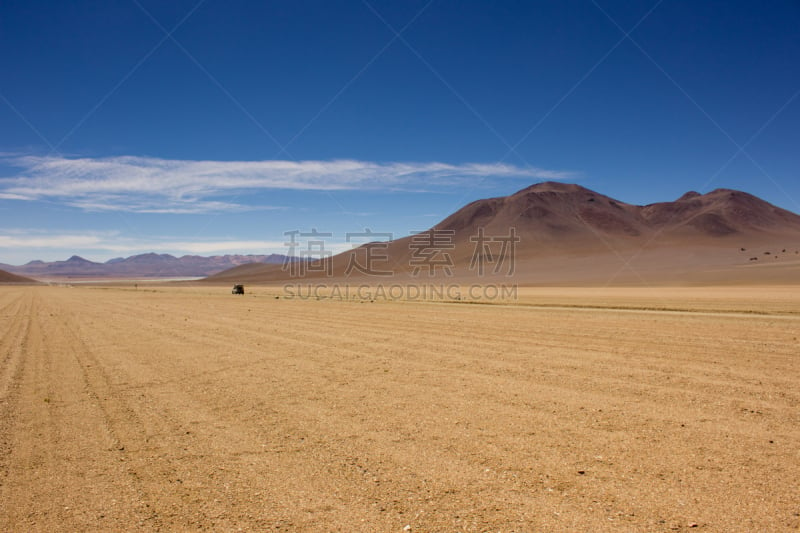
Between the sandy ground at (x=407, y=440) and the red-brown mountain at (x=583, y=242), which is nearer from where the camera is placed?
the sandy ground at (x=407, y=440)

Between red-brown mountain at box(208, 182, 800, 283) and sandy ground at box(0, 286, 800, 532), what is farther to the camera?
red-brown mountain at box(208, 182, 800, 283)

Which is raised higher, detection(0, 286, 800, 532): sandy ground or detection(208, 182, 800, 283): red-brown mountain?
detection(208, 182, 800, 283): red-brown mountain

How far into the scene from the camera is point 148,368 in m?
10.1

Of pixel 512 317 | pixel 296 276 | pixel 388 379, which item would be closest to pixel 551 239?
pixel 296 276

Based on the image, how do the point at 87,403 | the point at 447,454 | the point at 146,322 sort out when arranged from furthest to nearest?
the point at 146,322 → the point at 87,403 → the point at 447,454

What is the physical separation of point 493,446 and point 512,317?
51.5 ft

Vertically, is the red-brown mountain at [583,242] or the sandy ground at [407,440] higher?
the red-brown mountain at [583,242]

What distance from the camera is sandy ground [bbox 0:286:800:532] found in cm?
403

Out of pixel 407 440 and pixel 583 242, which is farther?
pixel 583 242

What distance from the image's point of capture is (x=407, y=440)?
5645 millimetres

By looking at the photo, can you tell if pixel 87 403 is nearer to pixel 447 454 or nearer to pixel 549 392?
pixel 447 454

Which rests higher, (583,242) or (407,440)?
(583,242)

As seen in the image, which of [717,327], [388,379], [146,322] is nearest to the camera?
[388,379]

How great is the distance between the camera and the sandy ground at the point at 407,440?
13.2 ft
